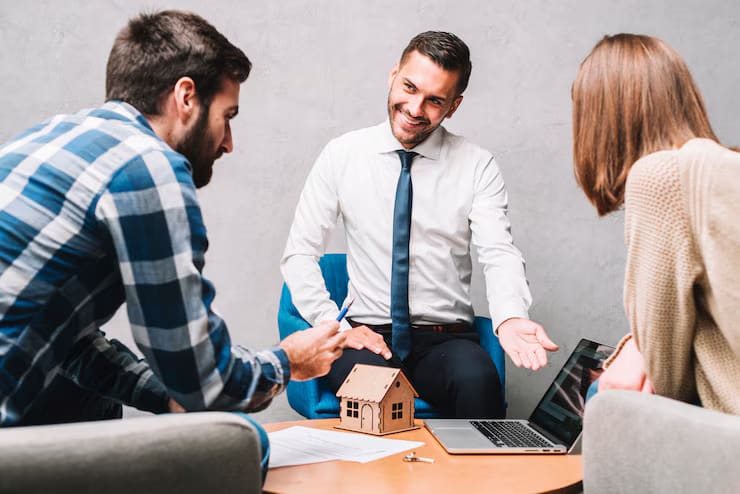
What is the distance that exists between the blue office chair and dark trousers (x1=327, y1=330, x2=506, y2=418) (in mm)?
44

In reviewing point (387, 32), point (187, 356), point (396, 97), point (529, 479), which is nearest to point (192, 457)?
point (187, 356)

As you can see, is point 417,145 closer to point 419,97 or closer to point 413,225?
point 419,97

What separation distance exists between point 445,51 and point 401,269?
766mm

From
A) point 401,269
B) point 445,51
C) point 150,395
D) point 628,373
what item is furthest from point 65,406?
point 445,51

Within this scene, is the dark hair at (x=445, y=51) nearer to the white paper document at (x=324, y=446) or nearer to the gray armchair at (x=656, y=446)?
the white paper document at (x=324, y=446)

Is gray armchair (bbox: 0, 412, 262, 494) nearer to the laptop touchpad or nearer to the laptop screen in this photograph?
the laptop touchpad

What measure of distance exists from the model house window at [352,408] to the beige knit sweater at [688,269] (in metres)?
0.76

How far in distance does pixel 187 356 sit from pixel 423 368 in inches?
52.0

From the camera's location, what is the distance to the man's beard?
1.40 metres

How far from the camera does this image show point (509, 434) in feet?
5.64

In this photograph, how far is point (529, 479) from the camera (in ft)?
4.54

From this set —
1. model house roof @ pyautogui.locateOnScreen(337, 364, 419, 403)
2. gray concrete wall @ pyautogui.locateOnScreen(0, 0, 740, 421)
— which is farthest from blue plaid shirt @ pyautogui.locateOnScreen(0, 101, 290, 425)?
gray concrete wall @ pyautogui.locateOnScreen(0, 0, 740, 421)

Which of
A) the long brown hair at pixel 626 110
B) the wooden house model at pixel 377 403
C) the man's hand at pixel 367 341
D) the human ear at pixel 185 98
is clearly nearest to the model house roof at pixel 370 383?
the wooden house model at pixel 377 403

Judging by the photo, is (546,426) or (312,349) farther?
(546,426)
